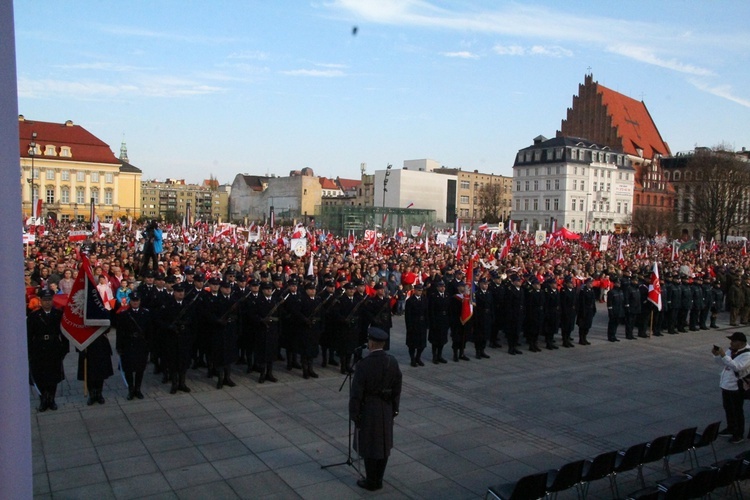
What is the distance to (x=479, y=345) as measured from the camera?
45.5 ft

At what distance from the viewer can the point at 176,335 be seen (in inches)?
401

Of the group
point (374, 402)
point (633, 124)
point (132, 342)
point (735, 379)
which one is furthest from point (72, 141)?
point (735, 379)

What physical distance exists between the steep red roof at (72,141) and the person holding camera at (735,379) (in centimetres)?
8531

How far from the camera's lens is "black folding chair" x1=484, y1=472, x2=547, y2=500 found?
5355 mm

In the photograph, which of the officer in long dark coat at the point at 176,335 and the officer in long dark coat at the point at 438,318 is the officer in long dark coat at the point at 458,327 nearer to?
the officer in long dark coat at the point at 438,318

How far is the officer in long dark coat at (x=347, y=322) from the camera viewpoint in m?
11.9

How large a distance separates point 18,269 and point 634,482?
696 cm

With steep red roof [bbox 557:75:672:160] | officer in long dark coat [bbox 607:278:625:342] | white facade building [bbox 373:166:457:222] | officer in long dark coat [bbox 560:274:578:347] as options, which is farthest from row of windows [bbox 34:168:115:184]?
officer in long dark coat [bbox 607:278:625:342]

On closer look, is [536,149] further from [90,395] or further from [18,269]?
[18,269]

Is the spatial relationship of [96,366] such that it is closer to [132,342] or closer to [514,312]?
[132,342]

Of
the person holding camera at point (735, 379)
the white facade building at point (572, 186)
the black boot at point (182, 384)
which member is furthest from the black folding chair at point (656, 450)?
the white facade building at point (572, 186)

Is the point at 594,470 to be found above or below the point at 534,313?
below

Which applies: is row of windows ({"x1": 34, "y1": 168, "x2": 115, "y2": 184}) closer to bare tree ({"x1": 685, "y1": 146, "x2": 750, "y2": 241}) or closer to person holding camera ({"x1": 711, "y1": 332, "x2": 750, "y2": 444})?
bare tree ({"x1": 685, "y1": 146, "x2": 750, "y2": 241})

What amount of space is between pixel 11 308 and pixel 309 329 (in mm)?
9213
